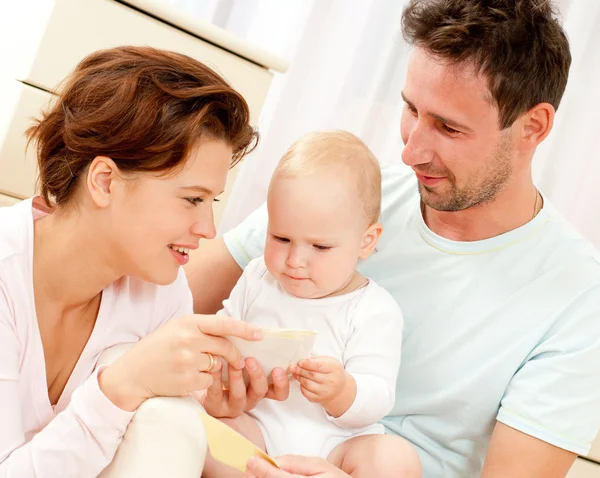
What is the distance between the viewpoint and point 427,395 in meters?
1.59

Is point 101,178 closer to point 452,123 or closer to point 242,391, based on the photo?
point 242,391

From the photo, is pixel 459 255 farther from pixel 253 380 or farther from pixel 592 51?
pixel 592 51

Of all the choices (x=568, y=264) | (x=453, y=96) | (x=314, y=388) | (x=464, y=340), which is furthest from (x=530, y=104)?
(x=314, y=388)

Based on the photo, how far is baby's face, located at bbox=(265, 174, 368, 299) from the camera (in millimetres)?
1408

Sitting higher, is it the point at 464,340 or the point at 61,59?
the point at 61,59

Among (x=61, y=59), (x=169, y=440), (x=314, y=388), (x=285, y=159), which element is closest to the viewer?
(x=169, y=440)

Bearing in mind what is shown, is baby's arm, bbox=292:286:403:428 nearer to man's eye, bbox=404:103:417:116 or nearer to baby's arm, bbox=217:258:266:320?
baby's arm, bbox=217:258:266:320

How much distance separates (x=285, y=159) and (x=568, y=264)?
624mm

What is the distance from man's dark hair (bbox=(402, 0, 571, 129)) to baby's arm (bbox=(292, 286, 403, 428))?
1.55 feet

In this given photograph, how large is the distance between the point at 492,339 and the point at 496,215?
0.26 m

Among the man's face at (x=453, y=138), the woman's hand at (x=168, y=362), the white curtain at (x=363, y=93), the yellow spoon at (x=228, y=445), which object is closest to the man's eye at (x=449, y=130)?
the man's face at (x=453, y=138)

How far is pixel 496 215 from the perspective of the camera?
1.64m

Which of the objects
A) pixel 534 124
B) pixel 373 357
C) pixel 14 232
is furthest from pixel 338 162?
pixel 14 232

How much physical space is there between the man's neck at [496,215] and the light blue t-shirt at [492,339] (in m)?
0.03
